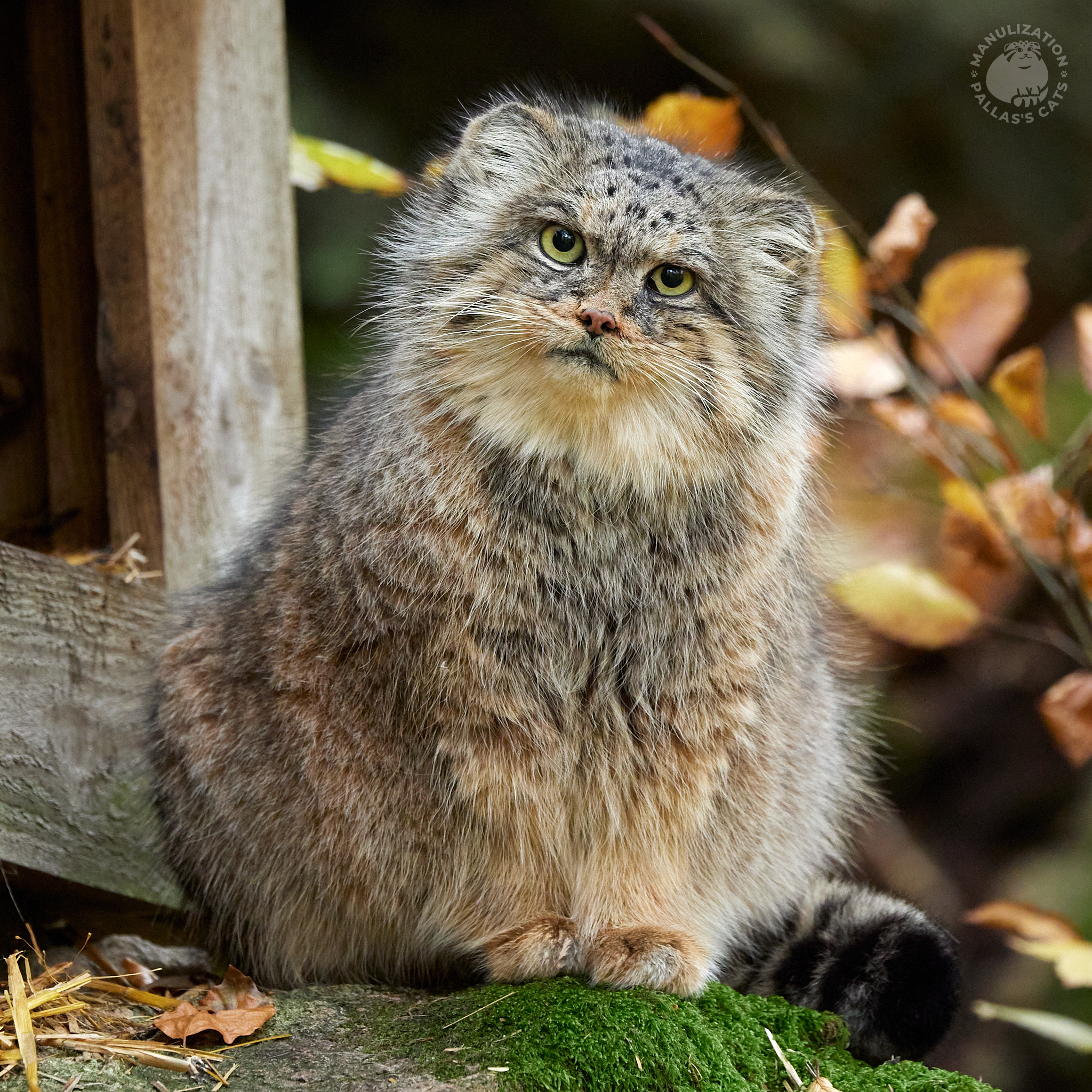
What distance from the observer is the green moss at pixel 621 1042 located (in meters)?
2.20

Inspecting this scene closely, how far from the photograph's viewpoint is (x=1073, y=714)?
130 inches

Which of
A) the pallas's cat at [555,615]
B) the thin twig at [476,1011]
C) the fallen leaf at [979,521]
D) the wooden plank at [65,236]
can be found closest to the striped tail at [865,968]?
the pallas's cat at [555,615]

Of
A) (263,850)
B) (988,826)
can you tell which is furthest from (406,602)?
(988,826)

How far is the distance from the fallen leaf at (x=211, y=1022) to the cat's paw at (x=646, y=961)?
655mm

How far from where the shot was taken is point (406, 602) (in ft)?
7.95

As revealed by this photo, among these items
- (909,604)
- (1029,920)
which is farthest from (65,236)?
(1029,920)

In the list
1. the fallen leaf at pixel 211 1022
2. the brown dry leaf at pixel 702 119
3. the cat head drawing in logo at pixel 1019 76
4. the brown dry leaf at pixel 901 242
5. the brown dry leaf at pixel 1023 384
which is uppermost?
the cat head drawing in logo at pixel 1019 76

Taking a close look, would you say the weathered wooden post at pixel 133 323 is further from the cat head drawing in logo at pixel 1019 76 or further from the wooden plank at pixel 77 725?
the cat head drawing in logo at pixel 1019 76

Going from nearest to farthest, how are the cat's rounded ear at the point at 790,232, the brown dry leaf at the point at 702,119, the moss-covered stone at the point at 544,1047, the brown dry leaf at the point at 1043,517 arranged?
the moss-covered stone at the point at 544,1047, the cat's rounded ear at the point at 790,232, the brown dry leaf at the point at 1043,517, the brown dry leaf at the point at 702,119

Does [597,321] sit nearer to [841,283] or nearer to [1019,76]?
[841,283]

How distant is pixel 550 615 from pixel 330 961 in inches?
39.2

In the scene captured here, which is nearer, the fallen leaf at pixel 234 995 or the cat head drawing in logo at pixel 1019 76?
the fallen leaf at pixel 234 995

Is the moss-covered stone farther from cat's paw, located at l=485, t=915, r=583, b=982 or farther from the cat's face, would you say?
the cat's face

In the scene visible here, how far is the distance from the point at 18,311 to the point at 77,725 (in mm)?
1220
